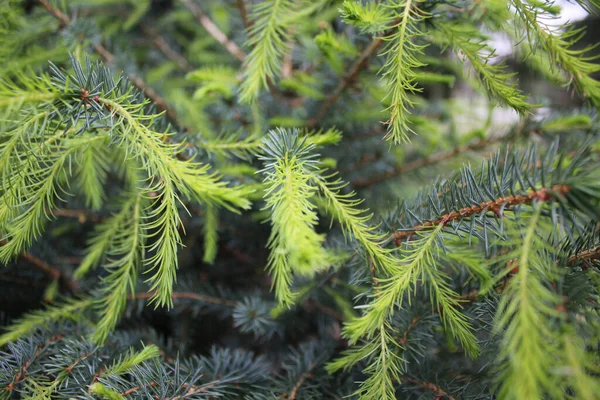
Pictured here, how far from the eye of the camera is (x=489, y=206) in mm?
325

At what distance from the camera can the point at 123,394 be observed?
0.35 metres

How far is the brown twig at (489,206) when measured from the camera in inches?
11.4

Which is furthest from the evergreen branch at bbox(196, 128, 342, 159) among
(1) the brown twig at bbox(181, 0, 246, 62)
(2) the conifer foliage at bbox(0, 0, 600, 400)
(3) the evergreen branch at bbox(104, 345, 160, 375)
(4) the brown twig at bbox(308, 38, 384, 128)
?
(1) the brown twig at bbox(181, 0, 246, 62)

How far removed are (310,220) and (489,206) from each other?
15cm

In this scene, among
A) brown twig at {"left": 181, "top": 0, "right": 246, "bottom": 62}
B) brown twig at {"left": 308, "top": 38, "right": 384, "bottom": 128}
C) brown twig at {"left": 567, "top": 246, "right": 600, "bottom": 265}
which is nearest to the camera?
brown twig at {"left": 567, "top": 246, "right": 600, "bottom": 265}

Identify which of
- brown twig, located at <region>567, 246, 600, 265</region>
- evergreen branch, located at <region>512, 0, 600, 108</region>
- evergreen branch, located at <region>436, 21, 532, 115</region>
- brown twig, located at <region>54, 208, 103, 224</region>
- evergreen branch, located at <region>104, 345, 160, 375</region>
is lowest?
brown twig, located at <region>54, 208, 103, 224</region>

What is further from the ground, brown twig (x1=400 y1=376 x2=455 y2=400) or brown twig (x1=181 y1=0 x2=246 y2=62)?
brown twig (x1=181 y1=0 x2=246 y2=62)

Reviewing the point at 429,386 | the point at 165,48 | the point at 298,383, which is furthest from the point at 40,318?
the point at 165,48

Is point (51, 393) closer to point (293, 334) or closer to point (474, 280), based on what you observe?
point (293, 334)

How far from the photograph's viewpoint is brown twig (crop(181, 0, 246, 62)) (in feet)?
2.29

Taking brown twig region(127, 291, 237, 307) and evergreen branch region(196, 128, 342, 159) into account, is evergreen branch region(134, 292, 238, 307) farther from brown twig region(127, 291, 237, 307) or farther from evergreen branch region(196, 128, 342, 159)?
evergreen branch region(196, 128, 342, 159)

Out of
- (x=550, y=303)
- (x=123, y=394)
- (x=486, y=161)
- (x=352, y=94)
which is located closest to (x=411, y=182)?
(x=352, y=94)

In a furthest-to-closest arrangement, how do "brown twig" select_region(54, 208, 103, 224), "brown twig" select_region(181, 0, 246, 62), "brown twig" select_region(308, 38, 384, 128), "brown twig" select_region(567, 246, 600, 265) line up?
"brown twig" select_region(181, 0, 246, 62)
"brown twig" select_region(54, 208, 103, 224)
"brown twig" select_region(308, 38, 384, 128)
"brown twig" select_region(567, 246, 600, 265)

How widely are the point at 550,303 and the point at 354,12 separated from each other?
280 millimetres
